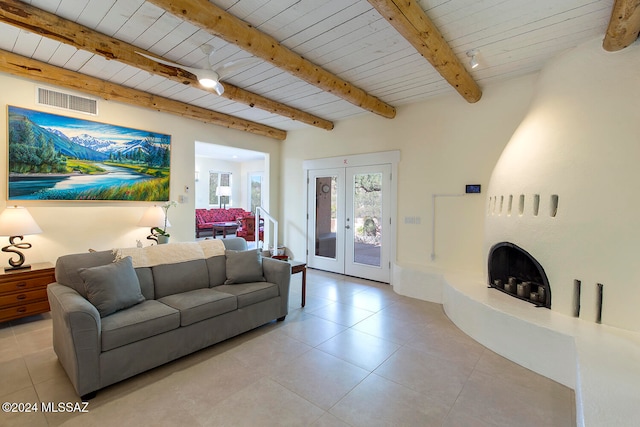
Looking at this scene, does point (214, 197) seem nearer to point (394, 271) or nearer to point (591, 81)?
point (394, 271)

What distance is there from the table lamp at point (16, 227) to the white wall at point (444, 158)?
4.66 meters

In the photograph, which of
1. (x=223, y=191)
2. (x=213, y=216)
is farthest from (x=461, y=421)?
(x=223, y=191)

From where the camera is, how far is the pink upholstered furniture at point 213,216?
30.0 feet

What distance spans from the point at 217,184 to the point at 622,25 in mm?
10732

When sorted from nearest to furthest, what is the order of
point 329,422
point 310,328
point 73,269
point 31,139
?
point 329,422, point 73,269, point 310,328, point 31,139

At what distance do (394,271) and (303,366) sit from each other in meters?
2.69

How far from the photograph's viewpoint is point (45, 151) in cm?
371

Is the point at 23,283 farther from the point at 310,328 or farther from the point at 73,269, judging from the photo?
the point at 310,328

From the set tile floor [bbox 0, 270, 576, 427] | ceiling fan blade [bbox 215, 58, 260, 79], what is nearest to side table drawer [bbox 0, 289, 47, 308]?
tile floor [bbox 0, 270, 576, 427]

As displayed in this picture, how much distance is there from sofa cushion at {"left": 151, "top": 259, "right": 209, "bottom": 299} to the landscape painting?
1913 millimetres

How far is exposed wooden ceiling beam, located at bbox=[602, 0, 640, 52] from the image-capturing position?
2094 mm

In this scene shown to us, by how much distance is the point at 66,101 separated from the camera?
12.5 feet

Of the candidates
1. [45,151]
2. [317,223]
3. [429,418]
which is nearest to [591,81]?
[429,418]

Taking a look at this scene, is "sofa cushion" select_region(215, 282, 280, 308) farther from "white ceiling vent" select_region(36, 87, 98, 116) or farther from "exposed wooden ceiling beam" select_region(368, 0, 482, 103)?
"white ceiling vent" select_region(36, 87, 98, 116)
